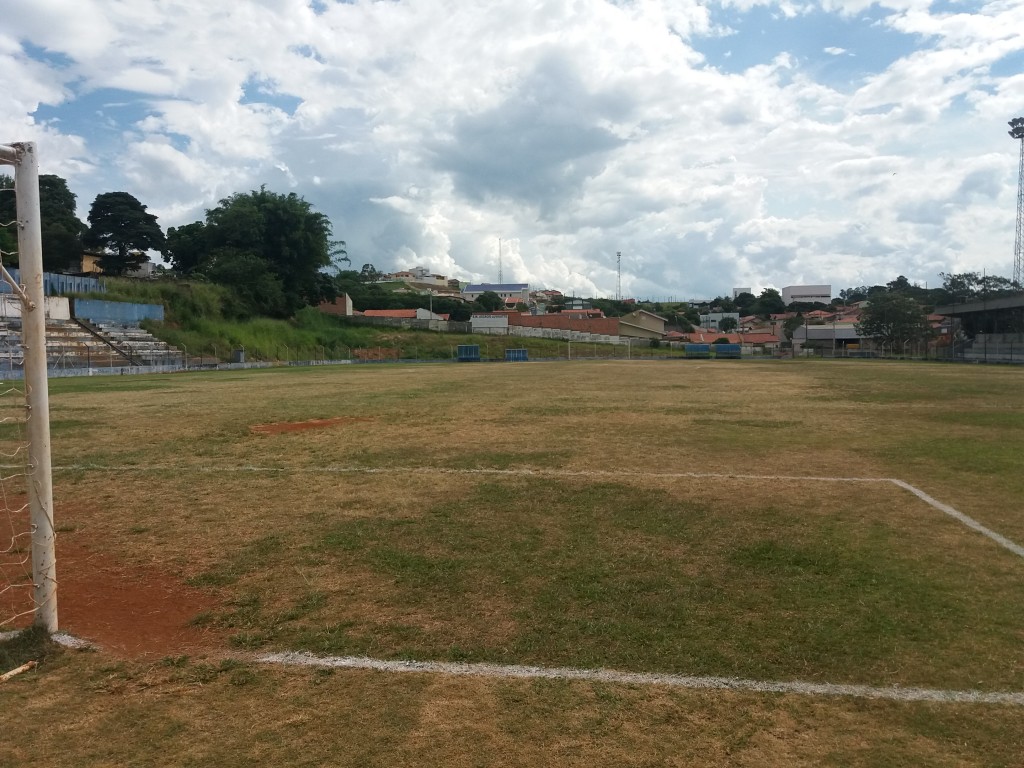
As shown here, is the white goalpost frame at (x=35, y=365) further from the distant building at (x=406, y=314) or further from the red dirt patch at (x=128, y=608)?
the distant building at (x=406, y=314)

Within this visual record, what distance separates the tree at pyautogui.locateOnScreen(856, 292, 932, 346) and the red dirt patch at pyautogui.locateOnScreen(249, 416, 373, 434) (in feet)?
223

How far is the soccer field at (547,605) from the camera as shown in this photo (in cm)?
321

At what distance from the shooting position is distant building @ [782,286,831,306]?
161 m

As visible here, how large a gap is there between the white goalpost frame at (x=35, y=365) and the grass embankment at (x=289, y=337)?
4866 cm

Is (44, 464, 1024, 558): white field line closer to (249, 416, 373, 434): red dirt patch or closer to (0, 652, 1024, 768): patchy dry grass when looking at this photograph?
(249, 416, 373, 434): red dirt patch

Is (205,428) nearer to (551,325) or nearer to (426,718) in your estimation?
(426,718)

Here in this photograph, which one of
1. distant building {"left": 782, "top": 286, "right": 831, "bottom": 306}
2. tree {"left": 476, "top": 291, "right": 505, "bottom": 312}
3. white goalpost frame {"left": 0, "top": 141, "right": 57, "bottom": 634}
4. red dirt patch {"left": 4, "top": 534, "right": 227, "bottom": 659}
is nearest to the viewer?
white goalpost frame {"left": 0, "top": 141, "right": 57, "bottom": 634}

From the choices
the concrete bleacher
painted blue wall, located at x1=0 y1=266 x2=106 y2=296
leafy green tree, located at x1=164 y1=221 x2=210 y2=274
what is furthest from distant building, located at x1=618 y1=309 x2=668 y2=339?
painted blue wall, located at x1=0 y1=266 x2=106 y2=296

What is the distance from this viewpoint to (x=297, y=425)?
14141mm

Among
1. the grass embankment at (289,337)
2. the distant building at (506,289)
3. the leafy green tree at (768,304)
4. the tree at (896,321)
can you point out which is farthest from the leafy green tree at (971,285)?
the distant building at (506,289)

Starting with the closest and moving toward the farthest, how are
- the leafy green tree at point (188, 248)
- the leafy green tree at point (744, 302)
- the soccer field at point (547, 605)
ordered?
the soccer field at point (547, 605)
the leafy green tree at point (188, 248)
the leafy green tree at point (744, 302)

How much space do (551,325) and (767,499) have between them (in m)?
81.8

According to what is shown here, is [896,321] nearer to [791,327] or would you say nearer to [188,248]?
[791,327]

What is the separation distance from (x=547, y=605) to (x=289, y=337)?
62.7m
